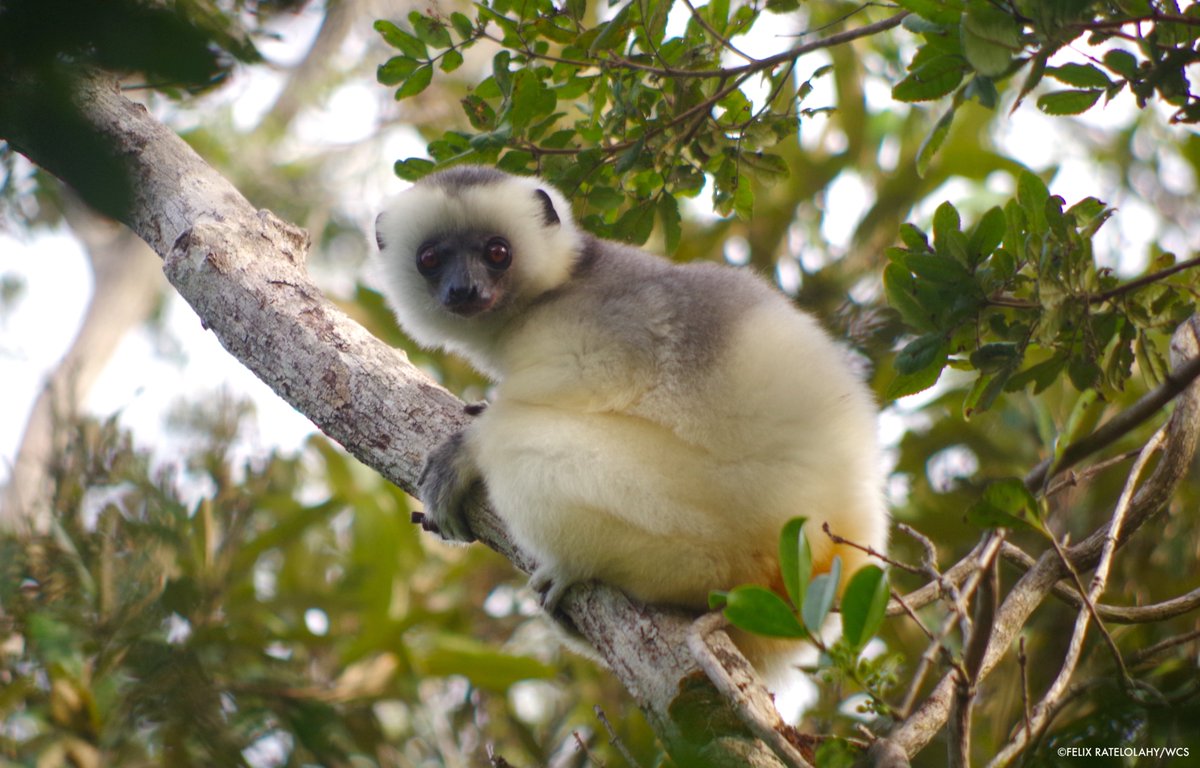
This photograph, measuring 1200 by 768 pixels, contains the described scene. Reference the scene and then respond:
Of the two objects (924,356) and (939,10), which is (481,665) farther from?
(939,10)

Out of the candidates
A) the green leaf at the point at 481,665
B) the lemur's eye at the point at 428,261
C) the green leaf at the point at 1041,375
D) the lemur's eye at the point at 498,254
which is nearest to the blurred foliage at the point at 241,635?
the green leaf at the point at 481,665

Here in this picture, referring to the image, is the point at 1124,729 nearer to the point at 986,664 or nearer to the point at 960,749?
the point at 986,664

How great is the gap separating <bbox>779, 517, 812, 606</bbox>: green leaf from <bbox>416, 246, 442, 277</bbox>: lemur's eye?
2624 millimetres

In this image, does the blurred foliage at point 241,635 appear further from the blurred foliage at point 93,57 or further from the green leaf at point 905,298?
the blurred foliage at point 93,57

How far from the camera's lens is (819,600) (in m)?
2.08

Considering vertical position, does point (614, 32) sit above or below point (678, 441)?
above

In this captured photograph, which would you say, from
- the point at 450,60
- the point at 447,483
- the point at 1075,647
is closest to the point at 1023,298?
the point at 1075,647

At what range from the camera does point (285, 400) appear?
3.57m

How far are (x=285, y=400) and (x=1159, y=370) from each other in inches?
115

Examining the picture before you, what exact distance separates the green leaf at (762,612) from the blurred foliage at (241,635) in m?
3.12

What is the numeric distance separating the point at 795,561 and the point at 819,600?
14 centimetres

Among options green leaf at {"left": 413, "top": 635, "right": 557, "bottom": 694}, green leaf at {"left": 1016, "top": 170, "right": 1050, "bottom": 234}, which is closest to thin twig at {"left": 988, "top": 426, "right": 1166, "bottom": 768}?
green leaf at {"left": 1016, "top": 170, "right": 1050, "bottom": 234}

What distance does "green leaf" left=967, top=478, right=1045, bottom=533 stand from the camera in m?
2.34

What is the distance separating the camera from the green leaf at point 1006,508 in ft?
7.66
